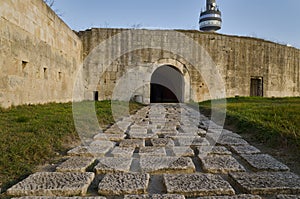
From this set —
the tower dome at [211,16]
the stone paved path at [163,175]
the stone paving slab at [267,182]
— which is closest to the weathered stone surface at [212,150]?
the stone paved path at [163,175]

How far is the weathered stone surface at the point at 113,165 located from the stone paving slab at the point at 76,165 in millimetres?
98

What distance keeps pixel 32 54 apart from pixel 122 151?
4821 mm

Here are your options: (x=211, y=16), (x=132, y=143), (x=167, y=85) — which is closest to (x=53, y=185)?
(x=132, y=143)

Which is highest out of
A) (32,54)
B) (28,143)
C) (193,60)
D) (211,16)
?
(211,16)

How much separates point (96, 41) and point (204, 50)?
5497 millimetres

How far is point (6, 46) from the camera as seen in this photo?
5352mm

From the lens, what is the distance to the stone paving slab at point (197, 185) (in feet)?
6.01

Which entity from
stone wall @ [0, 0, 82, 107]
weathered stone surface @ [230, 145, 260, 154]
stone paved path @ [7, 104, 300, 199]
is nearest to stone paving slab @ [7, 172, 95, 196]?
stone paved path @ [7, 104, 300, 199]

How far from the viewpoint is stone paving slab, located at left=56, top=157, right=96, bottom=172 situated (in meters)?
2.28

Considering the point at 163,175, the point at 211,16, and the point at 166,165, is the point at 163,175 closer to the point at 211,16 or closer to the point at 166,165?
the point at 166,165

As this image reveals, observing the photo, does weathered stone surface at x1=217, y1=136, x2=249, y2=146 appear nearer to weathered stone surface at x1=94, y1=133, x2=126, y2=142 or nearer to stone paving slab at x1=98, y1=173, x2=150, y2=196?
weathered stone surface at x1=94, y1=133, x2=126, y2=142

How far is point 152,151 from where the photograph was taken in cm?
301

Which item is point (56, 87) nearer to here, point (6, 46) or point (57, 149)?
point (6, 46)

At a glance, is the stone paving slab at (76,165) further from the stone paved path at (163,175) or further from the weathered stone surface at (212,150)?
the weathered stone surface at (212,150)
